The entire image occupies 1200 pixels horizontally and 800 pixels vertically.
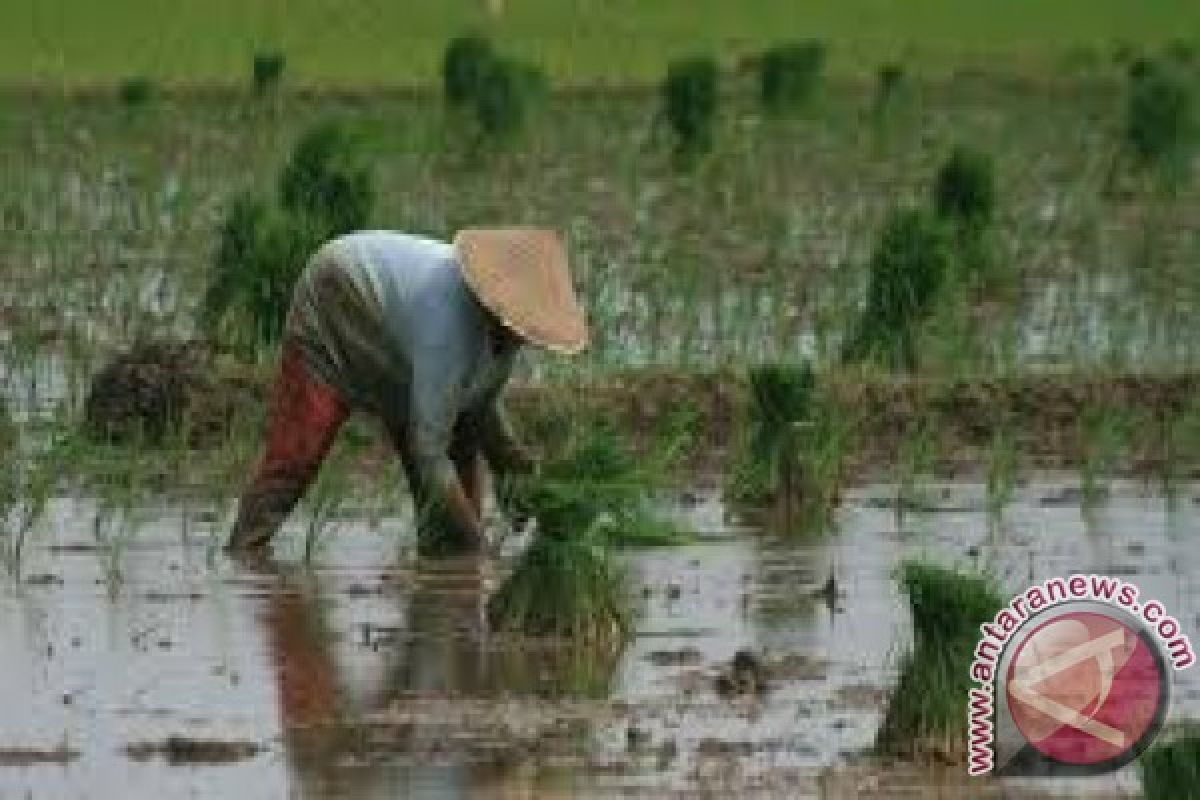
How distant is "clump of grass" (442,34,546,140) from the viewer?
23.1 m

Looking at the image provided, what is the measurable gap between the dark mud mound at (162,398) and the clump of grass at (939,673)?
4.52 m

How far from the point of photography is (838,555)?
1130 cm

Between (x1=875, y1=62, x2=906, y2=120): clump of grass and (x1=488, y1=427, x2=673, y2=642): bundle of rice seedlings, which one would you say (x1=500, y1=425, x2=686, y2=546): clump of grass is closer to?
(x1=488, y1=427, x2=673, y2=642): bundle of rice seedlings

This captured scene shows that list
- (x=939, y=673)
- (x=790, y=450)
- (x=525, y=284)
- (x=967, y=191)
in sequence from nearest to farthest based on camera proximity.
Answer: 1. (x=939, y=673)
2. (x=525, y=284)
3. (x=790, y=450)
4. (x=967, y=191)

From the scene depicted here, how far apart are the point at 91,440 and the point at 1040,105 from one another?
15647 mm

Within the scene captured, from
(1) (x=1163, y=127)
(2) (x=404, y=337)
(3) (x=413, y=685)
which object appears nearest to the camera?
(3) (x=413, y=685)

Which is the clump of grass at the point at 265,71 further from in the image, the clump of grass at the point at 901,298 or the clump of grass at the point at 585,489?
the clump of grass at the point at 585,489

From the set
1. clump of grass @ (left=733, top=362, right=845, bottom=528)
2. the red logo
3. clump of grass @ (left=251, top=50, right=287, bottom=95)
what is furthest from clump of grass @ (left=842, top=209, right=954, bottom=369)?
clump of grass @ (left=251, top=50, right=287, bottom=95)

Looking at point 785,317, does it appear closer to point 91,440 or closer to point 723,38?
point 91,440

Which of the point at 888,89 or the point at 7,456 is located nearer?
the point at 7,456

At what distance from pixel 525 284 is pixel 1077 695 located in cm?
255

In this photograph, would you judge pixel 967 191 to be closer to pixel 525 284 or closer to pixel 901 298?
pixel 901 298

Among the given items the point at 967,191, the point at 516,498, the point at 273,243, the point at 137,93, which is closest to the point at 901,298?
the point at 273,243

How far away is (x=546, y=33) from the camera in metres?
31.4
